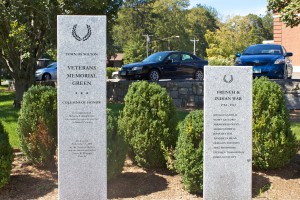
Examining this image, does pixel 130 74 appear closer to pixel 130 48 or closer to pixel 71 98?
pixel 71 98

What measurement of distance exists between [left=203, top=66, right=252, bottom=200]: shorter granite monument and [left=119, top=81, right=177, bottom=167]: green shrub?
1.65 metres

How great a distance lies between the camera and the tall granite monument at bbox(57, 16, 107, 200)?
528cm

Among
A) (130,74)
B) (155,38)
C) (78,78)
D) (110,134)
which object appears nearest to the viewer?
(78,78)

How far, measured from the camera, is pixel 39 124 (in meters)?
7.04

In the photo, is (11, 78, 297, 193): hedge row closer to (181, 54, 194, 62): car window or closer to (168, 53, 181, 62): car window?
(168, 53, 181, 62): car window

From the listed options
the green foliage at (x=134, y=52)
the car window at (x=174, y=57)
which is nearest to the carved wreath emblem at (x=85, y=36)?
the car window at (x=174, y=57)

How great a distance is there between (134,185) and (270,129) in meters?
2.12

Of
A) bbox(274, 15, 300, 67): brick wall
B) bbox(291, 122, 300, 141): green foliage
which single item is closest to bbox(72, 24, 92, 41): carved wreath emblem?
bbox(291, 122, 300, 141): green foliage

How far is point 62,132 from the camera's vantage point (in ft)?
17.7

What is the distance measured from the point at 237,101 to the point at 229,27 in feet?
182

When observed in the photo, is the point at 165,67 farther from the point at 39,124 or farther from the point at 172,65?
the point at 39,124

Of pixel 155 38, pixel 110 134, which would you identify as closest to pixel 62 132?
pixel 110 134

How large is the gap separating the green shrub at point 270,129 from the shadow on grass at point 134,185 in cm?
149

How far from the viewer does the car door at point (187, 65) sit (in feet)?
63.9
